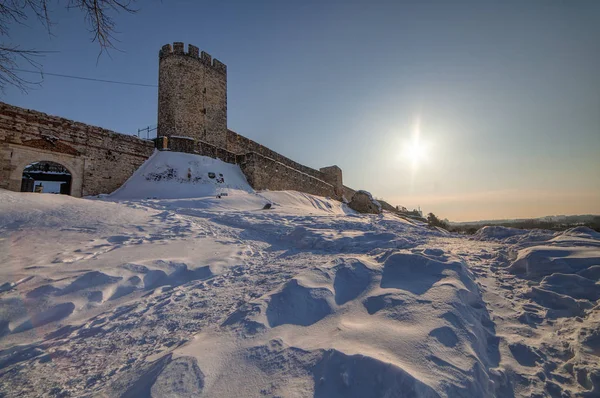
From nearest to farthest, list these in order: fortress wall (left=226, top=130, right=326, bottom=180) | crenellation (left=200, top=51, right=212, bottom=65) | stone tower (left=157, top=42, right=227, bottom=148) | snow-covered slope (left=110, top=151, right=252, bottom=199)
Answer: snow-covered slope (left=110, top=151, right=252, bottom=199)
stone tower (left=157, top=42, right=227, bottom=148)
crenellation (left=200, top=51, right=212, bottom=65)
fortress wall (left=226, top=130, right=326, bottom=180)

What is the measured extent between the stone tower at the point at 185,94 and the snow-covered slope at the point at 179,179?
235 cm

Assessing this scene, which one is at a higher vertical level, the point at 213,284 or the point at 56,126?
the point at 56,126

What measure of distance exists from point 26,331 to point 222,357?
1624 mm

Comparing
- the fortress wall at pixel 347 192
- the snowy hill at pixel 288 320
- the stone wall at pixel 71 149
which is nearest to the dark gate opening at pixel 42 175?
the stone wall at pixel 71 149

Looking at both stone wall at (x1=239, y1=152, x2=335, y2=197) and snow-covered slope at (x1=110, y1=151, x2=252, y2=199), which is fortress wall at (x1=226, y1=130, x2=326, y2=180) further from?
snow-covered slope at (x1=110, y1=151, x2=252, y2=199)

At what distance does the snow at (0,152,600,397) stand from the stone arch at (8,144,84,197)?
610cm

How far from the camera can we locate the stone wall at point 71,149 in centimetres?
768

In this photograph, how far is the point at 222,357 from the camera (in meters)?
1.50

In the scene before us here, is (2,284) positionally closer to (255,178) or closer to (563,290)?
(563,290)

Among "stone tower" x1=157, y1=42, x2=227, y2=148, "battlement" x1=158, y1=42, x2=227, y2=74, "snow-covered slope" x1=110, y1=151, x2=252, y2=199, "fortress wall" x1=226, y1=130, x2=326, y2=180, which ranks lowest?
"snow-covered slope" x1=110, y1=151, x2=252, y2=199

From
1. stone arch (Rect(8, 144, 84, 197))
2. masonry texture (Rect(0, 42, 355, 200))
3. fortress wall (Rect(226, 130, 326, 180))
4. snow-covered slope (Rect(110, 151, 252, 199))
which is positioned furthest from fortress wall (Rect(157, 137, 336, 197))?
stone arch (Rect(8, 144, 84, 197))

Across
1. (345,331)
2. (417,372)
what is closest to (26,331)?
(345,331)

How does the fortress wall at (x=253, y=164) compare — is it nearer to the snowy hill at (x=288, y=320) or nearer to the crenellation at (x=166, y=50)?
the crenellation at (x=166, y=50)

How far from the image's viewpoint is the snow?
131 cm
